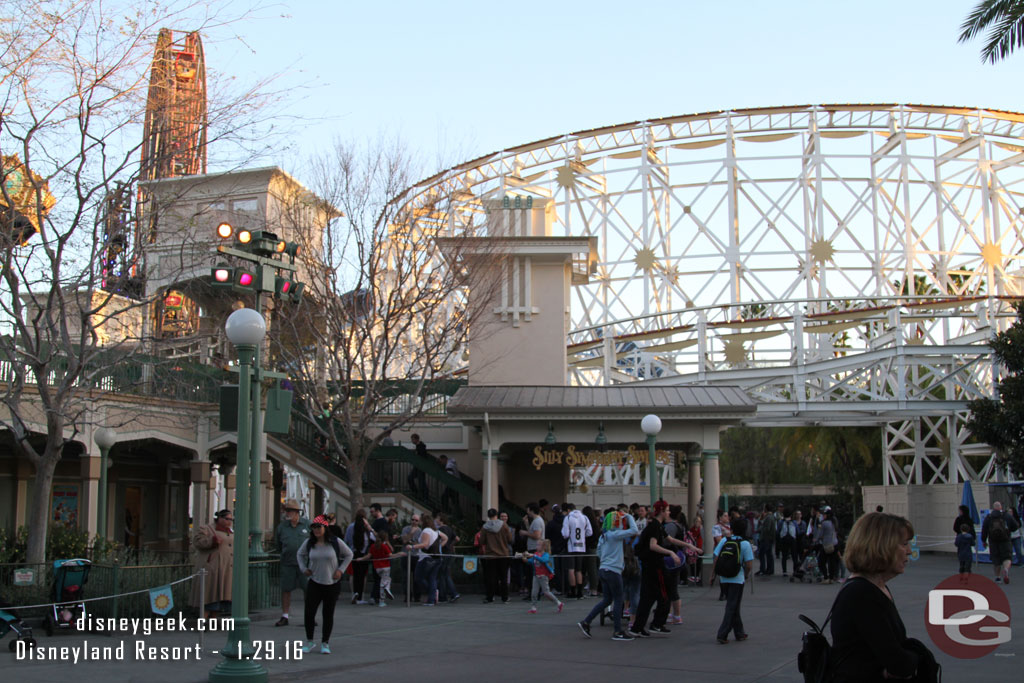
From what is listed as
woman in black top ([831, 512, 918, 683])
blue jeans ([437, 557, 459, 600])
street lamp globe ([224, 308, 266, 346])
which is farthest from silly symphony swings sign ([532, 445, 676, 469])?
woman in black top ([831, 512, 918, 683])

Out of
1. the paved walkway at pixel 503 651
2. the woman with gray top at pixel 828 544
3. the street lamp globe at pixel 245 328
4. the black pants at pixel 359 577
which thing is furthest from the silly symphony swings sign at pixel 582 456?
the street lamp globe at pixel 245 328

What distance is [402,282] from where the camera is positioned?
22531mm

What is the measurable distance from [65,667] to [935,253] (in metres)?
43.3

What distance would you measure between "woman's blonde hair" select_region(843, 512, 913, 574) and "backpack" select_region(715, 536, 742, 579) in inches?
295

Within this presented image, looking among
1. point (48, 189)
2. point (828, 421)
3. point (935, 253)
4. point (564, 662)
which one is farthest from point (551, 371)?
point (935, 253)

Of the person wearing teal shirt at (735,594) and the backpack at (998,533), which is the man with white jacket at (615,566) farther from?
the backpack at (998,533)

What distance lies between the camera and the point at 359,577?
16.9 meters

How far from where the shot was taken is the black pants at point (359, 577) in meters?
16.9

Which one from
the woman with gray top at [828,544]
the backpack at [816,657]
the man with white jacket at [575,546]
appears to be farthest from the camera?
the woman with gray top at [828,544]

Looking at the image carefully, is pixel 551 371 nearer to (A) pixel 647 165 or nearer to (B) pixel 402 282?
(B) pixel 402 282

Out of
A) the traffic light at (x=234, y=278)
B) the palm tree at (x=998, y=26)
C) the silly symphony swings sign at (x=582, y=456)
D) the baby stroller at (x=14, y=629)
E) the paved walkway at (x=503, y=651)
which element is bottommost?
the paved walkway at (x=503, y=651)

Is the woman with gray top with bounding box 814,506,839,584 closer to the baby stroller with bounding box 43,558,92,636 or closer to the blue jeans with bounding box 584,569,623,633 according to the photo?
the blue jeans with bounding box 584,569,623,633

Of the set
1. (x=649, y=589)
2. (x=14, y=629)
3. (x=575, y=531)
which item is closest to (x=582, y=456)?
(x=575, y=531)

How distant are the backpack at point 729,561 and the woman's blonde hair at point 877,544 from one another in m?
7.50
